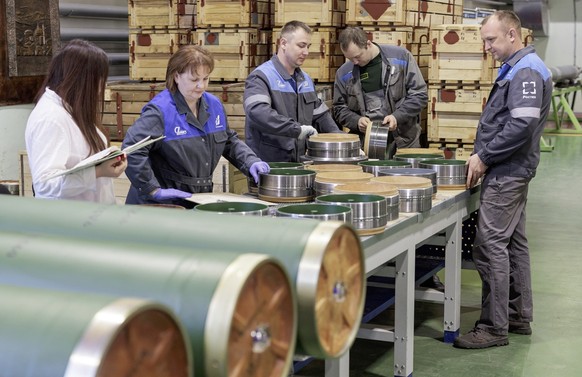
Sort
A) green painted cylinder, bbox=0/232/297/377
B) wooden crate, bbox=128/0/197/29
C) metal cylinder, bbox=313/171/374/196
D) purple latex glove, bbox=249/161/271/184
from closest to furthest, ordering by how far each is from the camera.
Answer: green painted cylinder, bbox=0/232/297/377
metal cylinder, bbox=313/171/374/196
purple latex glove, bbox=249/161/271/184
wooden crate, bbox=128/0/197/29

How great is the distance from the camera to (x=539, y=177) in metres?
12.1

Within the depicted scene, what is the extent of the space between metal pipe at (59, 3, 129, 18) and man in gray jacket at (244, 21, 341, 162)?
5081 millimetres

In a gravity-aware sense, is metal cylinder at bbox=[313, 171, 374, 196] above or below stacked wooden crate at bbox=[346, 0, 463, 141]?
below

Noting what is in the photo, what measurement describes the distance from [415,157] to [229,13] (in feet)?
11.5

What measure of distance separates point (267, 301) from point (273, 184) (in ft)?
9.28

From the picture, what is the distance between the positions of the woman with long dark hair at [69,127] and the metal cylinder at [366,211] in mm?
1034

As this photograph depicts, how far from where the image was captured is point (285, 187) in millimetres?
4391

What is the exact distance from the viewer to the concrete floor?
16.3ft

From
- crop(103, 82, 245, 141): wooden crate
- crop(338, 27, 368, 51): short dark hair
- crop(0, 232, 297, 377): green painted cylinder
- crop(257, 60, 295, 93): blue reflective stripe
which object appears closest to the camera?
crop(0, 232, 297, 377): green painted cylinder

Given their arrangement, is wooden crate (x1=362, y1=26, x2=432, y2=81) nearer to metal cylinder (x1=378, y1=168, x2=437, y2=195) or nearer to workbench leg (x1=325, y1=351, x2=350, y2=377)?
metal cylinder (x1=378, y1=168, x2=437, y2=195)

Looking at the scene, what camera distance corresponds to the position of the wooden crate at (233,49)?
8.42m

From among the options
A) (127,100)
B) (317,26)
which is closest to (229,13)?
(317,26)

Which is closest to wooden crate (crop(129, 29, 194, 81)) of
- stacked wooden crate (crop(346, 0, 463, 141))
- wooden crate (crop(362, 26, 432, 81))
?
stacked wooden crate (crop(346, 0, 463, 141))

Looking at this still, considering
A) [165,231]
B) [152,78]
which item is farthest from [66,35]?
[165,231]
